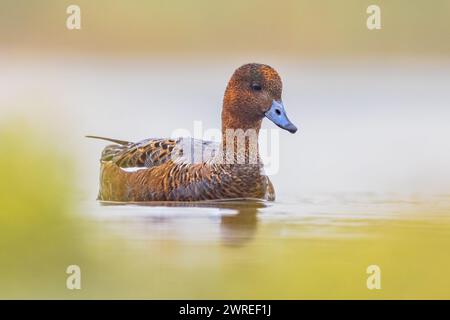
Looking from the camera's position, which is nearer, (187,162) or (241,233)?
(241,233)

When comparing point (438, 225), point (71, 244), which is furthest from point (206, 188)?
point (438, 225)

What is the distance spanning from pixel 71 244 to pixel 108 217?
322mm

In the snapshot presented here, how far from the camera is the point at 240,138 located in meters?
7.23

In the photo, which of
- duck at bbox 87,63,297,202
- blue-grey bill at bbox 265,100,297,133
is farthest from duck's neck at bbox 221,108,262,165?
blue-grey bill at bbox 265,100,297,133

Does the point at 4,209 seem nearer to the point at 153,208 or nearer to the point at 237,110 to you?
the point at 153,208

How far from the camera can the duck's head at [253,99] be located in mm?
6977

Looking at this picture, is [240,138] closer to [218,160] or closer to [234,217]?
[218,160]

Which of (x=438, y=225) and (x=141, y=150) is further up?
(x=141, y=150)

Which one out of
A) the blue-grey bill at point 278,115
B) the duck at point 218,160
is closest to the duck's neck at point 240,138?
the duck at point 218,160

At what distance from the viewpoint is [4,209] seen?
23.1 ft

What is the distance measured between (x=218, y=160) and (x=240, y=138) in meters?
0.19

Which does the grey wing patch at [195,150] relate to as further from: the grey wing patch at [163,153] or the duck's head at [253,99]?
the duck's head at [253,99]

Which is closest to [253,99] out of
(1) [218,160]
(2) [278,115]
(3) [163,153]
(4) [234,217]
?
(2) [278,115]

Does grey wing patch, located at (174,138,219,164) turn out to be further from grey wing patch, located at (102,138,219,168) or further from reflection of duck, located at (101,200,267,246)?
reflection of duck, located at (101,200,267,246)
